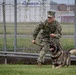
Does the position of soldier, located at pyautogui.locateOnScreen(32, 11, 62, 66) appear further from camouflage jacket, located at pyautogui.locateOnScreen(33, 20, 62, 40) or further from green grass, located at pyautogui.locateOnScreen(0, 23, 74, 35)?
green grass, located at pyautogui.locateOnScreen(0, 23, 74, 35)

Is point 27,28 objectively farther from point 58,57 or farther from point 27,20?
point 58,57

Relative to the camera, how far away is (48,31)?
11.0m

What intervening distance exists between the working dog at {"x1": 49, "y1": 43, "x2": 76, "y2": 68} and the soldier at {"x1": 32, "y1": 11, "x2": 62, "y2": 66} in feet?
0.49

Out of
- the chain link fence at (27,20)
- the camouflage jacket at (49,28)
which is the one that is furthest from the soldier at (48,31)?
the chain link fence at (27,20)

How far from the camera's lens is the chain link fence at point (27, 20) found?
498 inches

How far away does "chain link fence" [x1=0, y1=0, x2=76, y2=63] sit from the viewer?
1266cm

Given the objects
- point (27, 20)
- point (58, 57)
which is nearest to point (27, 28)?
point (27, 20)

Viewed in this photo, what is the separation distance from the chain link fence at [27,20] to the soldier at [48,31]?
5.55ft

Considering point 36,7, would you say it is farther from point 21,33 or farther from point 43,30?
point 43,30

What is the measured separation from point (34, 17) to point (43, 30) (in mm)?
1903

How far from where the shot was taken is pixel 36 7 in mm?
12766

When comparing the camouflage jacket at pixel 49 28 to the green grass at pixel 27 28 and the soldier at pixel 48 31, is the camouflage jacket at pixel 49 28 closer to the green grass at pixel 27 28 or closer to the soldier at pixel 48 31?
the soldier at pixel 48 31

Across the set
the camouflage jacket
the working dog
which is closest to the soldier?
the camouflage jacket

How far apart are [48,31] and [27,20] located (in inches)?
81.9
